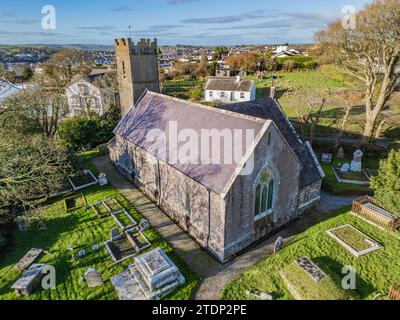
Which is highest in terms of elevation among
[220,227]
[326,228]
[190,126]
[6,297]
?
[190,126]

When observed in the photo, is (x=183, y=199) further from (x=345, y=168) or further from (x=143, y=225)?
(x=345, y=168)

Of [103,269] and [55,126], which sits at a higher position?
[55,126]

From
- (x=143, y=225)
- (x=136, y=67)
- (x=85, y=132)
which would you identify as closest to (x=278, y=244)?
(x=143, y=225)

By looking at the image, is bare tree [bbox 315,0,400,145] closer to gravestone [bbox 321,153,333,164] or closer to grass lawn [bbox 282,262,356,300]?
gravestone [bbox 321,153,333,164]

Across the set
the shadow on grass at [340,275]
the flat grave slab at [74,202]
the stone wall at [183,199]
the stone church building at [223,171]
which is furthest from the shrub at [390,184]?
A: the flat grave slab at [74,202]

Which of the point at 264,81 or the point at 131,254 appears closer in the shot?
the point at 131,254

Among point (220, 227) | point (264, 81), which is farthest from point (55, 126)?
point (264, 81)
